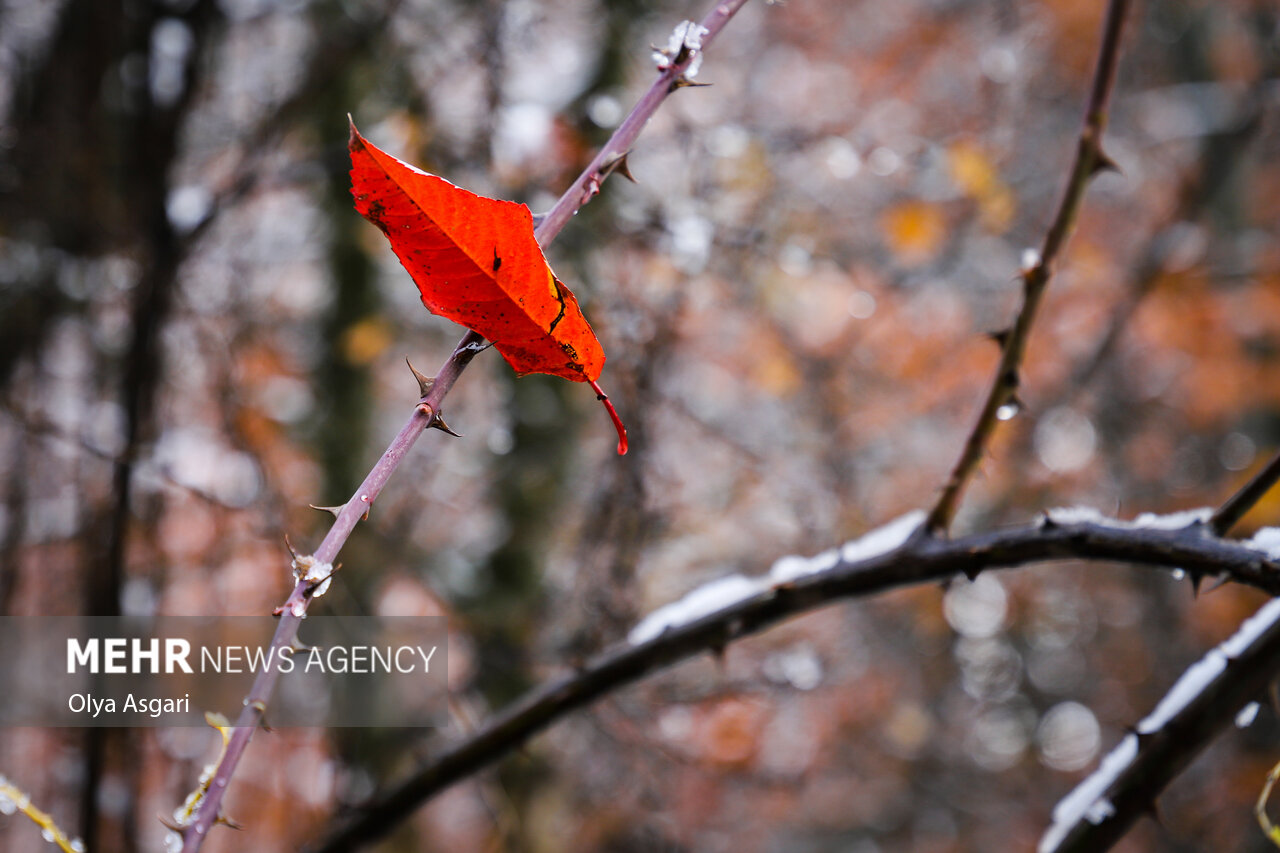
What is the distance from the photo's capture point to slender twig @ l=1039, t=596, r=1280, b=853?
613mm

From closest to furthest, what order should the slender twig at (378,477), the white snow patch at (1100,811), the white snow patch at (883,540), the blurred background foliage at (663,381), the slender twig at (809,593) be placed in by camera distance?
the slender twig at (378,477), the slender twig at (809,593), the white snow patch at (1100,811), the white snow patch at (883,540), the blurred background foliage at (663,381)

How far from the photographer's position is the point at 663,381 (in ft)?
6.82

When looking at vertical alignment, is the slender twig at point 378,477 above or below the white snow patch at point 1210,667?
above

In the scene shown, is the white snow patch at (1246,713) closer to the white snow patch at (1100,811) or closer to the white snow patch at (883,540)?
the white snow patch at (1100,811)

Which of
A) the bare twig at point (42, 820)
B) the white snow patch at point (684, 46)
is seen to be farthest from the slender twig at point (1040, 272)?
the bare twig at point (42, 820)

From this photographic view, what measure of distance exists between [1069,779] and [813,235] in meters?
3.45

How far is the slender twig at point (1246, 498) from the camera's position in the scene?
0.58 m

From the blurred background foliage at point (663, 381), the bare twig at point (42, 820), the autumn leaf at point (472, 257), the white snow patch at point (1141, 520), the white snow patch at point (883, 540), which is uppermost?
the blurred background foliage at point (663, 381)

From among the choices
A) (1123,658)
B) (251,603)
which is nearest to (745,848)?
(1123,658)

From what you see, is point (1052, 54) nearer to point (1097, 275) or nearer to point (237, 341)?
point (1097, 275)

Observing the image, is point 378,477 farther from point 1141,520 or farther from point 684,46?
point 1141,520

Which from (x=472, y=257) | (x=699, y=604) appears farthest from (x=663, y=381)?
(x=472, y=257)

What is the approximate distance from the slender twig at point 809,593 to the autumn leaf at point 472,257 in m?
0.37

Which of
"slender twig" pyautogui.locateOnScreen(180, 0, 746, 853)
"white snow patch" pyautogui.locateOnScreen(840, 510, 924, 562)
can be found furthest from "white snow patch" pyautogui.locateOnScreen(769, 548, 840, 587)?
"slender twig" pyautogui.locateOnScreen(180, 0, 746, 853)
